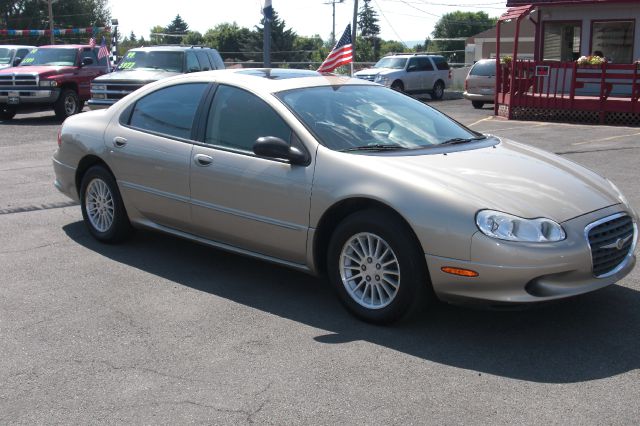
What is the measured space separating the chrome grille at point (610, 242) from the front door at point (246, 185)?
1.79m

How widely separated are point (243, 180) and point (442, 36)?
135 m

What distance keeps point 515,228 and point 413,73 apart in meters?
26.2

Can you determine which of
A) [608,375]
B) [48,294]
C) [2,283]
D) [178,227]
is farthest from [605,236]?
[2,283]

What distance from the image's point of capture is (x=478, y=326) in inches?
197

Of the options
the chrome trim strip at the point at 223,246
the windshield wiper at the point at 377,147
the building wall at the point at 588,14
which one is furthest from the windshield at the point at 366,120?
the building wall at the point at 588,14

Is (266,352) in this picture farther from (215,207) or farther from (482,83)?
(482,83)

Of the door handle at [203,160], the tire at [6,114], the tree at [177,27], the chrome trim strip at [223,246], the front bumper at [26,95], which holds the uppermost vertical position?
the tree at [177,27]

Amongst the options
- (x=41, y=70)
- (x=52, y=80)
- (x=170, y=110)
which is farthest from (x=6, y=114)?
(x=170, y=110)

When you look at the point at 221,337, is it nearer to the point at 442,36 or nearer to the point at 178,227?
the point at 178,227

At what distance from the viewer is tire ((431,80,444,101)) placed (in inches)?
1242

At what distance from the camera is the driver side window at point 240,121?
557 cm

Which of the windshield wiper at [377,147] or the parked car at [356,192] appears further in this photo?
the windshield wiper at [377,147]

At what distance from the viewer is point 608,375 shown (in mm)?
4227

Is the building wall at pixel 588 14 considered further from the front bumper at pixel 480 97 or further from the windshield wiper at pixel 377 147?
the windshield wiper at pixel 377 147
